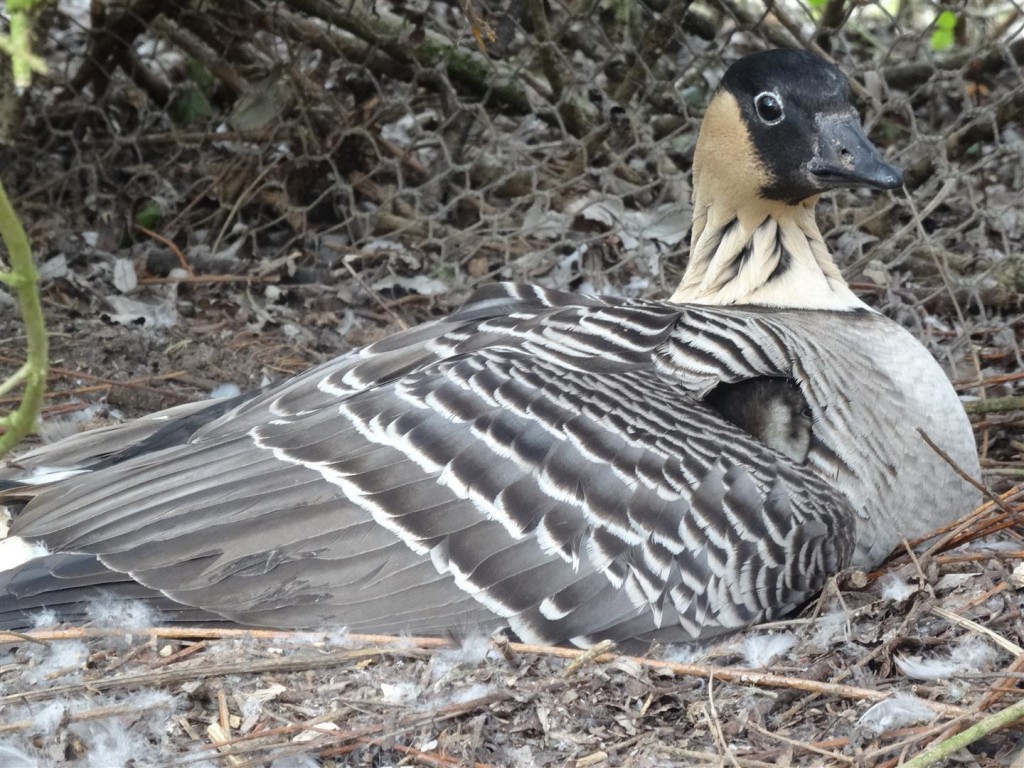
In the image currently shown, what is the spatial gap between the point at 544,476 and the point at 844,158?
147 cm

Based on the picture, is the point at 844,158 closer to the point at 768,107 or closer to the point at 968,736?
the point at 768,107

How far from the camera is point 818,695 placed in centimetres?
288

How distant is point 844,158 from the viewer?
3799 millimetres

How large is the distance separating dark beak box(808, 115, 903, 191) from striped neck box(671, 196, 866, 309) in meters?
0.26

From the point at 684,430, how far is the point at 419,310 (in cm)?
243

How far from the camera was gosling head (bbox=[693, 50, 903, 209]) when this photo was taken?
3.81 m

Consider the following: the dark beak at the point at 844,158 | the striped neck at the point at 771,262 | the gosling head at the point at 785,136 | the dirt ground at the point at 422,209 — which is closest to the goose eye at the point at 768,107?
the gosling head at the point at 785,136

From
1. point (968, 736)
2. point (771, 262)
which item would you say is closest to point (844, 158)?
point (771, 262)

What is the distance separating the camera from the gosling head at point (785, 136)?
3.81m

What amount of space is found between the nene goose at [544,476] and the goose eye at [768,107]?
39 mm

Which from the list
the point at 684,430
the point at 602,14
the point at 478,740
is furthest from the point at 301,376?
the point at 602,14

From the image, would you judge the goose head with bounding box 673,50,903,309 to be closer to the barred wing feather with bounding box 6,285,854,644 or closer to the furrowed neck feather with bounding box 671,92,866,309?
the furrowed neck feather with bounding box 671,92,866,309

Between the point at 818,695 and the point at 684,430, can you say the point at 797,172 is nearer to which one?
the point at 684,430

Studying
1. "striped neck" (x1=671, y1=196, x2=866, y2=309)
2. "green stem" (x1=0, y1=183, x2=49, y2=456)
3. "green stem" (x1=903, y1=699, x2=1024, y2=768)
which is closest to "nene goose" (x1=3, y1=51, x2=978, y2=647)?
"striped neck" (x1=671, y1=196, x2=866, y2=309)
